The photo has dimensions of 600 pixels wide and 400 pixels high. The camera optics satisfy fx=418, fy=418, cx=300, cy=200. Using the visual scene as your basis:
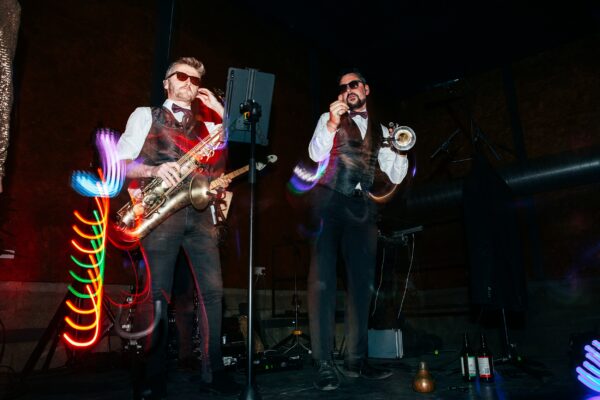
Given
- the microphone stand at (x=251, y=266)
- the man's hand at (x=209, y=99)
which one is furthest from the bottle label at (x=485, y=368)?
the man's hand at (x=209, y=99)

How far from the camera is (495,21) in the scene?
28.1ft

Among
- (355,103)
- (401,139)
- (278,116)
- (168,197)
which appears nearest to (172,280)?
(168,197)

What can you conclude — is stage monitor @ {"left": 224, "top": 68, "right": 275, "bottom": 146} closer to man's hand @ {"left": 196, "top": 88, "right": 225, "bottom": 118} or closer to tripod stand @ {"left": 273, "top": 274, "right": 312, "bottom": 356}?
man's hand @ {"left": 196, "top": 88, "right": 225, "bottom": 118}

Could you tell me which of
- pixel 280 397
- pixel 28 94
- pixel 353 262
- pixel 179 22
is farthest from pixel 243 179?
pixel 280 397

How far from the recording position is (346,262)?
329 cm

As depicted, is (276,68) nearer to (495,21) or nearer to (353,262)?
(495,21)

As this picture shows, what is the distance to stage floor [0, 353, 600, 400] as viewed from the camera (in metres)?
2.57

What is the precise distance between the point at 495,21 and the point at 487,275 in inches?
275

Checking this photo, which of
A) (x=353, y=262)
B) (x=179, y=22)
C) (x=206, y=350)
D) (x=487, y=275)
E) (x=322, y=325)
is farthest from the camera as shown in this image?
(x=179, y=22)

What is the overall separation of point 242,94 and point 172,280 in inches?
50.0

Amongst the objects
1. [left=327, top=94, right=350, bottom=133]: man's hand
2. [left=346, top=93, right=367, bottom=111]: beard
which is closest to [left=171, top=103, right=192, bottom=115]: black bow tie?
[left=327, top=94, right=350, bottom=133]: man's hand

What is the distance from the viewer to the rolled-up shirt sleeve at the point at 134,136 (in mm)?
2740

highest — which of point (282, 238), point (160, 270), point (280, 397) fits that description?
point (282, 238)

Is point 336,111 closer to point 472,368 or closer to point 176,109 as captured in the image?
point 176,109
